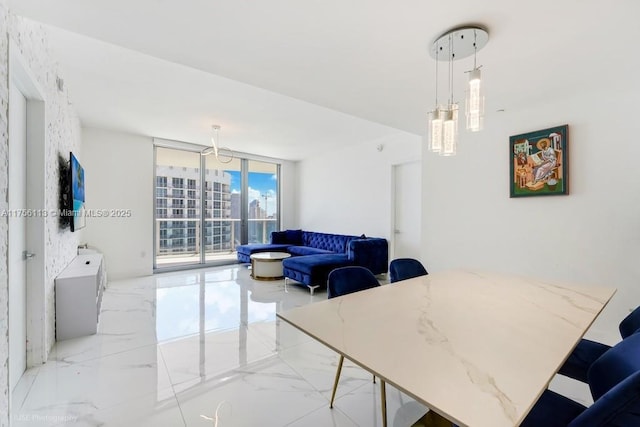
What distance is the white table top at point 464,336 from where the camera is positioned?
0.77 m

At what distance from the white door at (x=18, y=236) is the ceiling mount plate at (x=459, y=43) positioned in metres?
2.82

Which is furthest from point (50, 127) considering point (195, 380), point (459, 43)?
point (459, 43)

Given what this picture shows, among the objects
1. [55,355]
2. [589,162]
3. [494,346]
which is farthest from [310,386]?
[589,162]

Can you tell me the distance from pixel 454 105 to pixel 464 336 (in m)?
1.38

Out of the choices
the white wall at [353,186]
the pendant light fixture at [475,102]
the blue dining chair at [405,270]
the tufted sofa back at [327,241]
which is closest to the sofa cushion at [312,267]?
the tufted sofa back at [327,241]

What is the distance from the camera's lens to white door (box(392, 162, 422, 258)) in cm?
467

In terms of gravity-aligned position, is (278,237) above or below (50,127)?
below

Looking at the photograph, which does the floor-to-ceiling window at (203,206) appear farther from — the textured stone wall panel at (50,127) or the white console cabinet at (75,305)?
the white console cabinet at (75,305)

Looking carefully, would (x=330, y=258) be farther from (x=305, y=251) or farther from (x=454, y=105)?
(x=454, y=105)

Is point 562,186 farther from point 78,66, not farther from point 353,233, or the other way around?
point 78,66

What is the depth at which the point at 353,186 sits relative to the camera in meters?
5.81

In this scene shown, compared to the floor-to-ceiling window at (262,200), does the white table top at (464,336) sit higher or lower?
lower

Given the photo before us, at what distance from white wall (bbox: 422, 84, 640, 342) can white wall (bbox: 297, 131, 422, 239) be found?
137cm

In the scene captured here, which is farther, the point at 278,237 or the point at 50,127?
the point at 278,237
